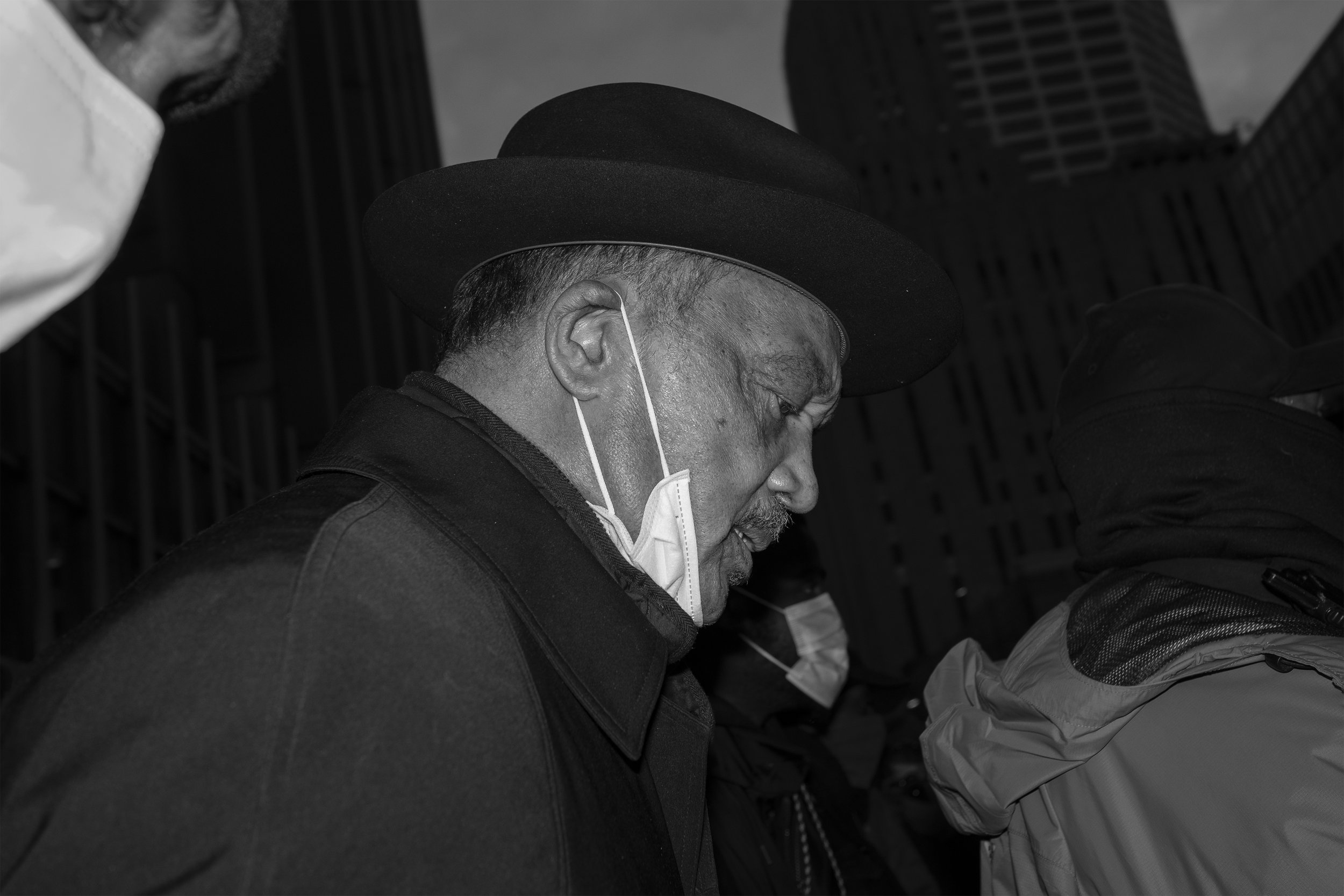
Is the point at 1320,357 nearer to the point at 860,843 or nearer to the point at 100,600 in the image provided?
the point at 860,843

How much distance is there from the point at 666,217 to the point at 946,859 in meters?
4.04

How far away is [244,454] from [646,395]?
12.9 meters

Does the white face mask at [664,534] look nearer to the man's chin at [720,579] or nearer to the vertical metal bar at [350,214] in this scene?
the man's chin at [720,579]

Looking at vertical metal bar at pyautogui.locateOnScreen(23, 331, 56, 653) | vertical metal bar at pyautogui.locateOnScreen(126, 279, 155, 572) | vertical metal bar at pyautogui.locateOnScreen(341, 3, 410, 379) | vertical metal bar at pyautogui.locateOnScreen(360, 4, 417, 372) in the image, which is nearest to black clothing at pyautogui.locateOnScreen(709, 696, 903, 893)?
vertical metal bar at pyautogui.locateOnScreen(23, 331, 56, 653)

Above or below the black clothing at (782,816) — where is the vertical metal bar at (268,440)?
above

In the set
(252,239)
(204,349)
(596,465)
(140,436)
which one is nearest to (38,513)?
(140,436)

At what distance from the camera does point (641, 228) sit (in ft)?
5.55

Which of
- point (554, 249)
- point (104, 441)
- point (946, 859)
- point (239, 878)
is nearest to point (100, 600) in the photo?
point (104, 441)

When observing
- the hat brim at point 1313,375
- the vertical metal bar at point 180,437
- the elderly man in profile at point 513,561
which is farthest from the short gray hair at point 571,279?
the vertical metal bar at point 180,437

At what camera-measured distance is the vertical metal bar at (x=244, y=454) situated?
1328cm

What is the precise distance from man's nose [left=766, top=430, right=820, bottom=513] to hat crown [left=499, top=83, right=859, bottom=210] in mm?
447

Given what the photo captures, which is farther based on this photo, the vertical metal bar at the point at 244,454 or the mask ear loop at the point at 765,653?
the vertical metal bar at the point at 244,454

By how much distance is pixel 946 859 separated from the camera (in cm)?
480

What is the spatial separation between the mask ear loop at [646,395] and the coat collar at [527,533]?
0.16 m
